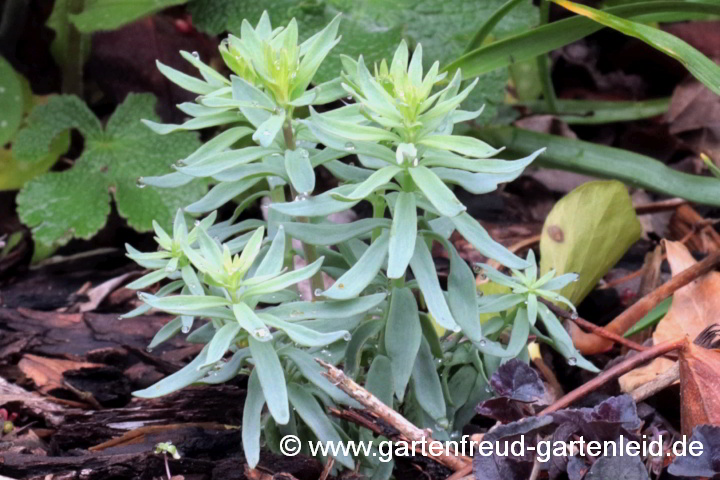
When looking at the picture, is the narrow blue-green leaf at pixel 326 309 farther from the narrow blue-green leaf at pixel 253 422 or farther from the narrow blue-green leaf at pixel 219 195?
the narrow blue-green leaf at pixel 219 195

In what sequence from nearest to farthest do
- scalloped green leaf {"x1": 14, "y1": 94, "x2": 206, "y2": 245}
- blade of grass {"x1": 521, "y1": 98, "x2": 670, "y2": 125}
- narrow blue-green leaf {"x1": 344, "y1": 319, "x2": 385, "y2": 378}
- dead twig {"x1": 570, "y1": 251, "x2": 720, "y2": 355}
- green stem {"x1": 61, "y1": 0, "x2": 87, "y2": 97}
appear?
narrow blue-green leaf {"x1": 344, "y1": 319, "x2": 385, "y2": 378}, dead twig {"x1": 570, "y1": 251, "x2": 720, "y2": 355}, scalloped green leaf {"x1": 14, "y1": 94, "x2": 206, "y2": 245}, green stem {"x1": 61, "y1": 0, "x2": 87, "y2": 97}, blade of grass {"x1": 521, "y1": 98, "x2": 670, "y2": 125}

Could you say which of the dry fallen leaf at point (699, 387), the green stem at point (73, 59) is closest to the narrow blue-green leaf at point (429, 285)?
the dry fallen leaf at point (699, 387)

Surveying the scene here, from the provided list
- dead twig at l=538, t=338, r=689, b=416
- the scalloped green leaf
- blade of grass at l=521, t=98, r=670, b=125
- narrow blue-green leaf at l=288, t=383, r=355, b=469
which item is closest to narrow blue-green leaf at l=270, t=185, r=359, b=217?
narrow blue-green leaf at l=288, t=383, r=355, b=469

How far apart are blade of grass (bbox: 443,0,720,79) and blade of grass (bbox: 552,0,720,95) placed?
0.40ft

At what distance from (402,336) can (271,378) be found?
0.19 meters

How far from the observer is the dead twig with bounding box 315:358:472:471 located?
3.09ft

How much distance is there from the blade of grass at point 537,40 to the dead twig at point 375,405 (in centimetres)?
72

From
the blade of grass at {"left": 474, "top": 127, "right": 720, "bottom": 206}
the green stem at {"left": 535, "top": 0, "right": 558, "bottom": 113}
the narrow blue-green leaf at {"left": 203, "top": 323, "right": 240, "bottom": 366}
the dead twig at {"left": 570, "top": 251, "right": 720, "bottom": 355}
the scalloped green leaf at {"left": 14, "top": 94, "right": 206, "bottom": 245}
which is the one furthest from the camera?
the green stem at {"left": 535, "top": 0, "right": 558, "bottom": 113}

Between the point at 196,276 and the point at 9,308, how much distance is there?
849mm

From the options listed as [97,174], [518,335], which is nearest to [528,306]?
[518,335]

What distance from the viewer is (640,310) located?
1.44 metres

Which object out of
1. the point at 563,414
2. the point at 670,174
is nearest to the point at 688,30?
the point at 670,174

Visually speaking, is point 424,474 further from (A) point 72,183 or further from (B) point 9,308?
(A) point 72,183

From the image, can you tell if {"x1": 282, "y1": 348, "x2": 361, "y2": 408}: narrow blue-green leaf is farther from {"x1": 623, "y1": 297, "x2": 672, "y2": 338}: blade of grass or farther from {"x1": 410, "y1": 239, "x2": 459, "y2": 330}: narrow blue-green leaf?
{"x1": 623, "y1": 297, "x2": 672, "y2": 338}: blade of grass
